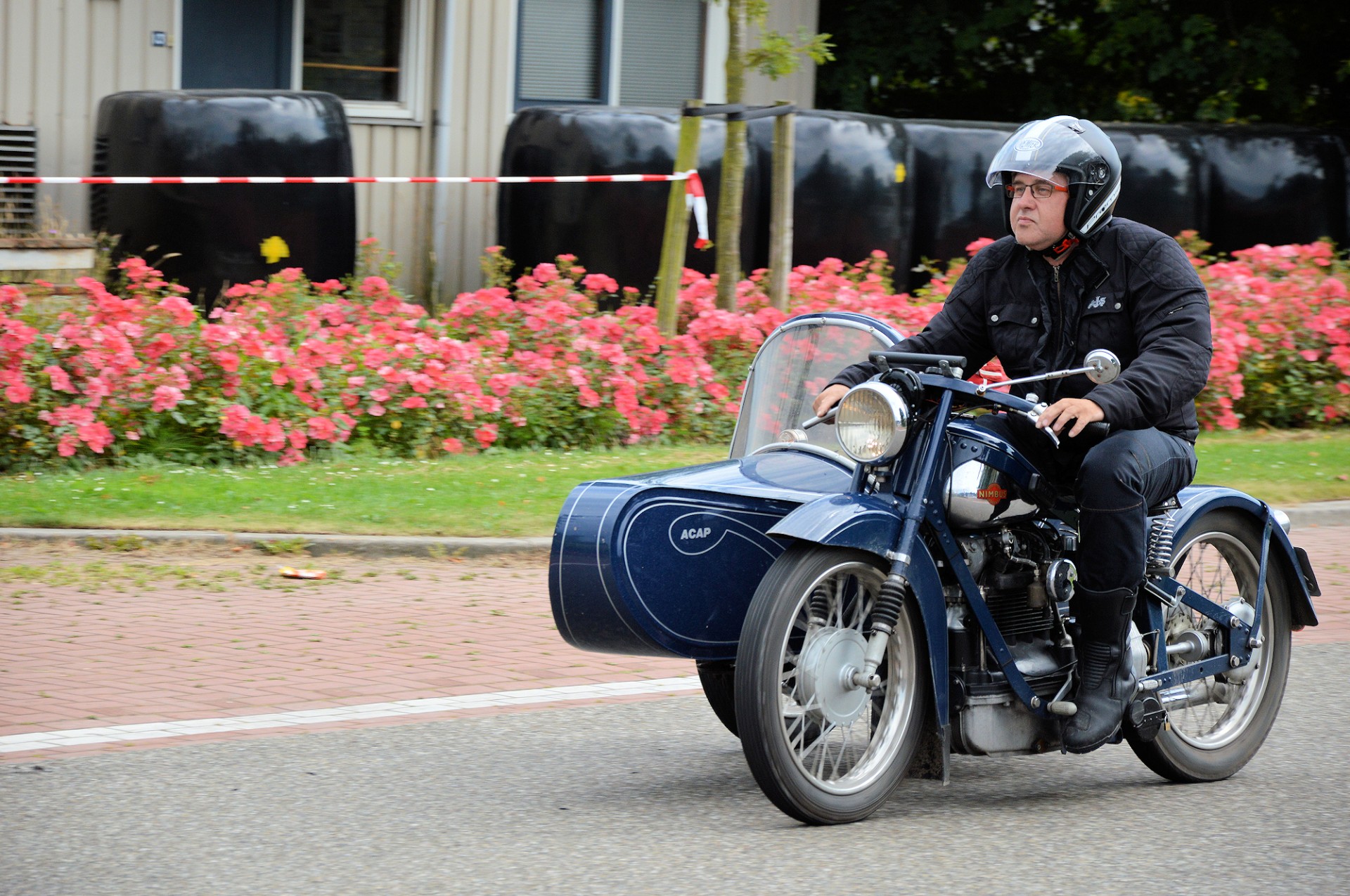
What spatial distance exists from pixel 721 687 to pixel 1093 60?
615 inches

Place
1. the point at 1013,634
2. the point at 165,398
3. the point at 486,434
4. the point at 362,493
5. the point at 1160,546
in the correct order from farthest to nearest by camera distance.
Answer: the point at 486,434 → the point at 165,398 → the point at 362,493 → the point at 1160,546 → the point at 1013,634

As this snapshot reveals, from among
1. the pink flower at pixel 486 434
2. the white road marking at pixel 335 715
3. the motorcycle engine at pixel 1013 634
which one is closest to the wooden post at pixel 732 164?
the pink flower at pixel 486 434

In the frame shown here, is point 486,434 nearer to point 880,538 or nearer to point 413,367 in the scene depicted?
point 413,367

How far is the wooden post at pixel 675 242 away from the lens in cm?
1155

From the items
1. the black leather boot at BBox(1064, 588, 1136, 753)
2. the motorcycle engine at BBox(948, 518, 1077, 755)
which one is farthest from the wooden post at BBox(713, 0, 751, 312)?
the black leather boot at BBox(1064, 588, 1136, 753)

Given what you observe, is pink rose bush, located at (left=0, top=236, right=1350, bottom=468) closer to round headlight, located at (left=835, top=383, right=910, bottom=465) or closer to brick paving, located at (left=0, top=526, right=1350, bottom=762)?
brick paving, located at (left=0, top=526, right=1350, bottom=762)

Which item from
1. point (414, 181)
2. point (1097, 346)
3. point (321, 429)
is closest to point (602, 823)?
point (1097, 346)

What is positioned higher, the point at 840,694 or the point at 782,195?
the point at 782,195

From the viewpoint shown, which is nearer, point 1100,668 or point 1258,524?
point 1100,668

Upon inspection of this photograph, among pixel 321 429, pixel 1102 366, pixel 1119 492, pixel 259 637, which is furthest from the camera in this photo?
pixel 321 429

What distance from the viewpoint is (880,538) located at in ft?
14.2

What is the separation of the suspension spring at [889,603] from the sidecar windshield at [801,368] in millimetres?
697

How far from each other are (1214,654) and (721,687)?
1452 mm

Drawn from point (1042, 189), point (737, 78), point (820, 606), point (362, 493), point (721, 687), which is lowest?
point (362, 493)
